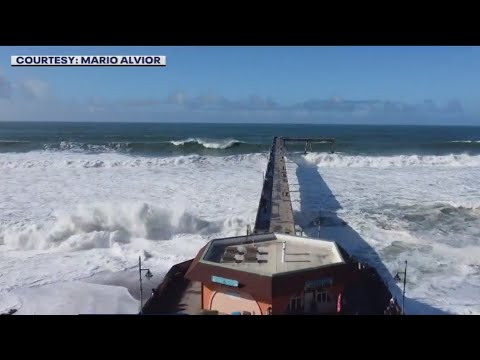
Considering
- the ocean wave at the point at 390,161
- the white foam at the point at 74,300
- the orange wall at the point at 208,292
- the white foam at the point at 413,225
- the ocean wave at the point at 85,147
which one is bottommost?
the white foam at the point at 74,300

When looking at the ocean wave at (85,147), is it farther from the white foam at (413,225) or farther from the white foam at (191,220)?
the white foam at (413,225)

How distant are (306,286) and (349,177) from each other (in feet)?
76.4

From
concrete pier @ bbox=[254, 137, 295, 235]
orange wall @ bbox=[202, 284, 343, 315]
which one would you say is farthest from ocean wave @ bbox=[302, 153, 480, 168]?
orange wall @ bbox=[202, 284, 343, 315]

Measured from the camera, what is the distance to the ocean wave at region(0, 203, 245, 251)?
14.1 meters

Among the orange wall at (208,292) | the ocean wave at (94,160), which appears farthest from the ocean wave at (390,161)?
the orange wall at (208,292)

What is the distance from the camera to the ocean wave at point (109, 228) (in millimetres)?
14141

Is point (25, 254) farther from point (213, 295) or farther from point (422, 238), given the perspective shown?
point (422, 238)

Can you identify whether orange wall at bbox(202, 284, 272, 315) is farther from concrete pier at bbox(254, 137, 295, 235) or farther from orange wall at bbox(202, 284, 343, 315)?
concrete pier at bbox(254, 137, 295, 235)

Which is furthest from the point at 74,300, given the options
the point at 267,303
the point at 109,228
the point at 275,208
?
the point at 275,208

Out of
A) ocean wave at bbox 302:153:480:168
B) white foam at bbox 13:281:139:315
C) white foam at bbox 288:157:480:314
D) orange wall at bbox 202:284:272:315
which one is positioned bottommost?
white foam at bbox 13:281:139:315
